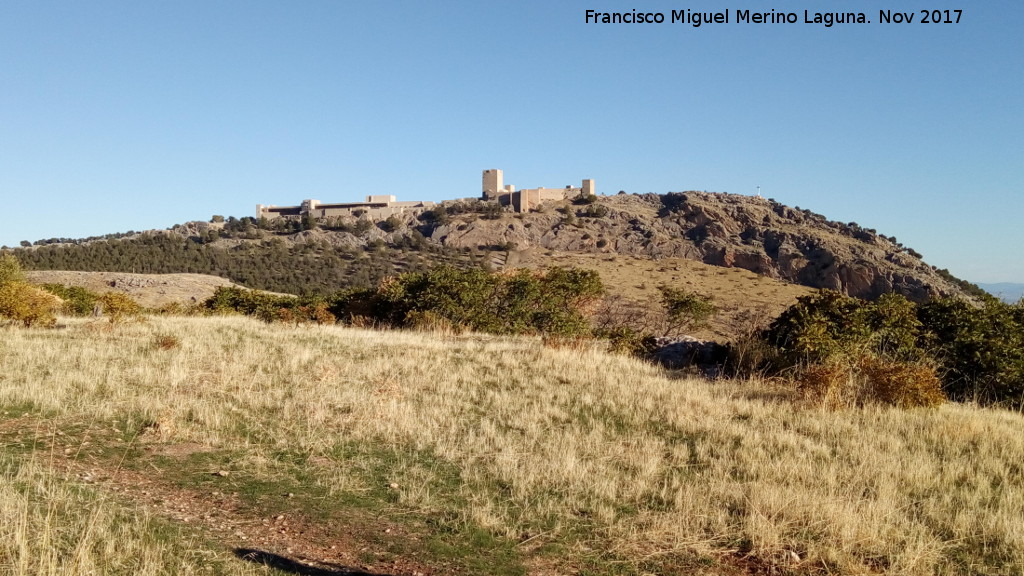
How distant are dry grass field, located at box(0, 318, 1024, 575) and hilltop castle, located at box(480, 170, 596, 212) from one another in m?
97.0

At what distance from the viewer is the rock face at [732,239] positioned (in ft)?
263

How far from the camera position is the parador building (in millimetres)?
108875

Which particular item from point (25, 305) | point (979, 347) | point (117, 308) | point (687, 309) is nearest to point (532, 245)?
point (687, 309)

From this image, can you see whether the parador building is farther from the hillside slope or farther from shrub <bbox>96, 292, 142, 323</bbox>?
shrub <bbox>96, 292, 142, 323</bbox>

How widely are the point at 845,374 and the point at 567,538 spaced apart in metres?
7.42

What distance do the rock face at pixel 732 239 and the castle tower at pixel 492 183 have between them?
55.1 ft

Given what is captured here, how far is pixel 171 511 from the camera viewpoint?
209 inches

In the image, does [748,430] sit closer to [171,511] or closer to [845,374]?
[845,374]

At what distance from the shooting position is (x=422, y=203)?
11550 cm

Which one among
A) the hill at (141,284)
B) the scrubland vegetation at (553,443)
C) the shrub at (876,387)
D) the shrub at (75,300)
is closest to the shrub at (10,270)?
the shrub at (75,300)

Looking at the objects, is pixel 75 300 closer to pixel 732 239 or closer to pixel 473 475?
pixel 473 475

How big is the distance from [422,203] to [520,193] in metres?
19.0

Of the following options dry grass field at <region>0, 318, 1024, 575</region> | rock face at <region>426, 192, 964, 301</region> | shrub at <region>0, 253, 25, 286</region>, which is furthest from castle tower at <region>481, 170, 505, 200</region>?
dry grass field at <region>0, 318, 1024, 575</region>

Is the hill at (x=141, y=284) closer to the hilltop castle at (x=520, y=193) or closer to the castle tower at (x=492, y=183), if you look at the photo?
the hilltop castle at (x=520, y=193)
